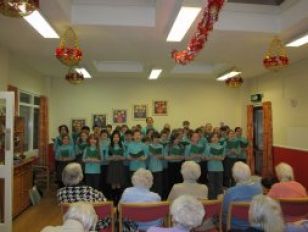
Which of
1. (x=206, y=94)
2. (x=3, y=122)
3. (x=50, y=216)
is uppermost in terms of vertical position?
(x=206, y=94)

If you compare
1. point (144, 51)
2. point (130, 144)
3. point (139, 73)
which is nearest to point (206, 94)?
point (139, 73)

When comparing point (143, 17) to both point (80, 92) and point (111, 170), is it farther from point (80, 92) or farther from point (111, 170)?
point (80, 92)

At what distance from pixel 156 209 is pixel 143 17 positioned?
321 cm

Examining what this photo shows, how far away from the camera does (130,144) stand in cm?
657

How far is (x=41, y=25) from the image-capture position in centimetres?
525

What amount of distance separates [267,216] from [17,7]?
244 cm

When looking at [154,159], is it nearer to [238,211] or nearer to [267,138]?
[238,211]

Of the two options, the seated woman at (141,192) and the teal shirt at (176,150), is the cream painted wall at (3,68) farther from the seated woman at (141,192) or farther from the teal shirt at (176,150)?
the seated woman at (141,192)

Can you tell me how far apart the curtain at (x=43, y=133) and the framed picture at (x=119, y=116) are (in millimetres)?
2192

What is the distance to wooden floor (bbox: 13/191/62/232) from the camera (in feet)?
18.0

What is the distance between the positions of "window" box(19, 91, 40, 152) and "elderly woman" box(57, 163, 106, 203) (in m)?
5.38

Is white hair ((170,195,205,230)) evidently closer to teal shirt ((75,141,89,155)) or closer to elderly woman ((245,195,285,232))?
elderly woman ((245,195,285,232))

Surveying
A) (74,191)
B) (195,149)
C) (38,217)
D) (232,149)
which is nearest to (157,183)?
(195,149)

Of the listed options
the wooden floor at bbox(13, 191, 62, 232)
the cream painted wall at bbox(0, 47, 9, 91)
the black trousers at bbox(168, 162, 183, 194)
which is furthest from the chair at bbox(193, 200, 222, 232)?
the cream painted wall at bbox(0, 47, 9, 91)
